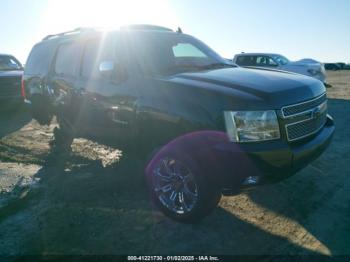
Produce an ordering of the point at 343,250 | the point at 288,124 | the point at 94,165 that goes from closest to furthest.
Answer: the point at 343,250 → the point at 288,124 → the point at 94,165

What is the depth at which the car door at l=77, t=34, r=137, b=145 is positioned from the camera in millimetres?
4426

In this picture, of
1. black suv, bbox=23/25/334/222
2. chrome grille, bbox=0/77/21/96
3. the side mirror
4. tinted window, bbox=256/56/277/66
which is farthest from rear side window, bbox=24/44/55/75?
tinted window, bbox=256/56/277/66

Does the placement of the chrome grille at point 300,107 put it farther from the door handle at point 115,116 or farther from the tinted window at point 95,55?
the tinted window at point 95,55

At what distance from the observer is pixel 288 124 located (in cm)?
354

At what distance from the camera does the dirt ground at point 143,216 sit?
346 cm

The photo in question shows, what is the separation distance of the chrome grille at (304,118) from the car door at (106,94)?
183cm

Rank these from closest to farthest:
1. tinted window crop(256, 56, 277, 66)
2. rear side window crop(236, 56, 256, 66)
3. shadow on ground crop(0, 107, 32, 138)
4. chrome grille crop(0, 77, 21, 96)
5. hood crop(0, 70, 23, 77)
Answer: shadow on ground crop(0, 107, 32, 138) → chrome grille crop(0, 77, 21, 96) → hood crop(0, 70, 23, 77) → tinted window crop(256, 56, 277, 66) → rear side window crop(236, 56, 256, 66)

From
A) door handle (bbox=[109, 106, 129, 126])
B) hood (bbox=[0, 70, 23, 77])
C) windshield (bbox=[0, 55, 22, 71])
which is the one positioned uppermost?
door handle (bbox=[109, 106, 129, 126])

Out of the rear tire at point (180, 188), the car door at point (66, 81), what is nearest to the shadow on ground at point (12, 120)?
the car door at point (66, 81)

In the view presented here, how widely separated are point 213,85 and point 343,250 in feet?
6.66

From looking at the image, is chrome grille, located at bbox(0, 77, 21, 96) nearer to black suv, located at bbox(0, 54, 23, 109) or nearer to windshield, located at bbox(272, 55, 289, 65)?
black suv, located at bbox(0, 54, 23, 109)

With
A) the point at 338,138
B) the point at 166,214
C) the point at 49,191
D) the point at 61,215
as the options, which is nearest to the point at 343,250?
the point at 166,214

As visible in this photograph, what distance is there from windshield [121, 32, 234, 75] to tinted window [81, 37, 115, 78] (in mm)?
359

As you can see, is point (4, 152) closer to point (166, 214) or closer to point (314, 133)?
point (166, 214)
